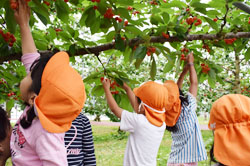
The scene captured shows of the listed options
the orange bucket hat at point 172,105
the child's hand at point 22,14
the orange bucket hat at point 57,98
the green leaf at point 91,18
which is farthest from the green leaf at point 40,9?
the orange bucket hat at point 172,105

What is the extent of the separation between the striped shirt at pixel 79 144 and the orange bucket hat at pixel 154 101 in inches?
31.4

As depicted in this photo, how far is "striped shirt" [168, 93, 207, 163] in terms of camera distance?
8.46ft

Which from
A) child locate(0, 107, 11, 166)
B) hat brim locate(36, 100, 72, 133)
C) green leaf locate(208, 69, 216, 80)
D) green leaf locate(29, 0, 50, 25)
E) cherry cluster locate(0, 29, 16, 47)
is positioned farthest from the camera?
green leaf locate(208, 69, 216, 80)

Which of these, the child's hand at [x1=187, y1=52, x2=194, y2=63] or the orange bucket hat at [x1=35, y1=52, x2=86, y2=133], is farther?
the child's hand at [x1=187, y1=52, x2=194, y2=63]

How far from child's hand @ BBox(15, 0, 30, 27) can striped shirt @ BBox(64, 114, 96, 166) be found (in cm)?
64

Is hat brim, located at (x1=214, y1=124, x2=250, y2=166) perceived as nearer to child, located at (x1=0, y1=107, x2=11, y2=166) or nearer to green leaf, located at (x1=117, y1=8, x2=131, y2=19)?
green leaf, located at (x1=117, y1=8, x2=131, y2=19)

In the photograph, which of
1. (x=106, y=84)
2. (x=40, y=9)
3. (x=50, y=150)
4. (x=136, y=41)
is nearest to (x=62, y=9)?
(x=40, y=9)

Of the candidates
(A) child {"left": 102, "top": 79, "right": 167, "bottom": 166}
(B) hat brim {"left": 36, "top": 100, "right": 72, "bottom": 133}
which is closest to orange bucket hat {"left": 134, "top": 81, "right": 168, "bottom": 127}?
(A) child {"left": 102, "top": 79, "right": 167, "bottom": 166}

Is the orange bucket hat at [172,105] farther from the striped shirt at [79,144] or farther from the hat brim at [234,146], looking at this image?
the hat brim at [234,146]

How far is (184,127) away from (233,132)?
56.2 inches

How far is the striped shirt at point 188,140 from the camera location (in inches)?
102

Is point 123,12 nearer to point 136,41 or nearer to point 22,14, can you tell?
point 136,41

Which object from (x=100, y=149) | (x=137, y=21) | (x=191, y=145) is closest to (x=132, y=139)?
(x=191, y=145)

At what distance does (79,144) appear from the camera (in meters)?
1.58
